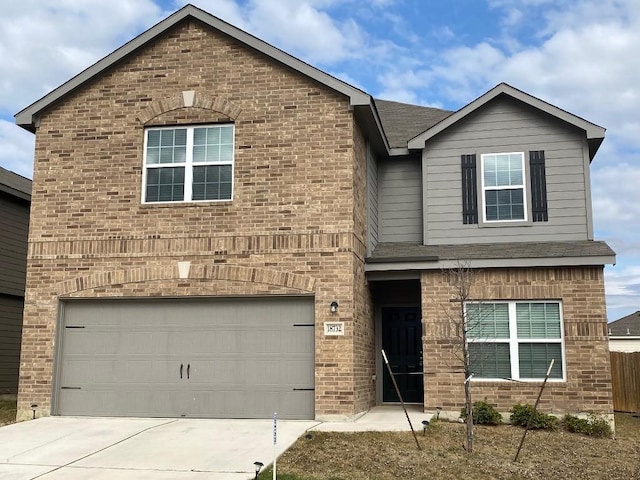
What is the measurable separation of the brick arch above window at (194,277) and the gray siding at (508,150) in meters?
3.56

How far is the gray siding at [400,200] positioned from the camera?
1574 cm

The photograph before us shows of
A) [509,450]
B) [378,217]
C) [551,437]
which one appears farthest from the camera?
[378,217]

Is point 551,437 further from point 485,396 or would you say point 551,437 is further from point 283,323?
point 283,323

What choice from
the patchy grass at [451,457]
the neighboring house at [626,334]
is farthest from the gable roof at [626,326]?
the patchy grass at [451,457]

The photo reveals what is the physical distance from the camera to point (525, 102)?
14820 millimetres

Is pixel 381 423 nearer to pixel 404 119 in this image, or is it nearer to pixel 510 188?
pixel 510 188

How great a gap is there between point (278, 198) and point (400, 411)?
494 cm

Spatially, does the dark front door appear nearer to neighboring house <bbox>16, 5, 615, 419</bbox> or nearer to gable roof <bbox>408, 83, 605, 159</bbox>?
neighboring house <bbox>16, 5, 615, 419</bbox>

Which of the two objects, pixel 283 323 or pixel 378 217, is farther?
pixel 378 217

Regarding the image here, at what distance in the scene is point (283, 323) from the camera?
515 inches

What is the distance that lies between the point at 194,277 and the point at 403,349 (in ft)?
17.6

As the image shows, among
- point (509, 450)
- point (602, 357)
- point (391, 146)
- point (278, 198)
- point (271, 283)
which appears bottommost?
point (509, 450)

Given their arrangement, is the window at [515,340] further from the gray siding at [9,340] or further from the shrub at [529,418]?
the gray siding at [9,340]

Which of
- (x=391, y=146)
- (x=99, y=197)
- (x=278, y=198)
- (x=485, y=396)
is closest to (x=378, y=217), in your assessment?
(x=391, y=146)
